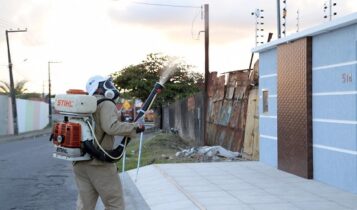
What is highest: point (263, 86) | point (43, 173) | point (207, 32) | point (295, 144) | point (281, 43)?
point (207, 32)

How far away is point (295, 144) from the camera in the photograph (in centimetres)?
1155

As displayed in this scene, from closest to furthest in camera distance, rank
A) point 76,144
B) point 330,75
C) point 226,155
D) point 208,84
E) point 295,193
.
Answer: point 76,144 < point 295,193 < point 330,75 < point 226,155 < point 208,84

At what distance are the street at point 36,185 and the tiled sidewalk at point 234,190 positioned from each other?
1.48 m

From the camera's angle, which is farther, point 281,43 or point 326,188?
point 281,43

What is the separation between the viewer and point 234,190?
996cm

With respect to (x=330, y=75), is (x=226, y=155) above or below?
below

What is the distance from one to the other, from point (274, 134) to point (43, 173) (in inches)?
230

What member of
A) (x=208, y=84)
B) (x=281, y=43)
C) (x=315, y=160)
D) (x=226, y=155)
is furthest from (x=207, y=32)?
(x=315, y=160)

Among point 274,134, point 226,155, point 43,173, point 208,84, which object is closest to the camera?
point 274,134

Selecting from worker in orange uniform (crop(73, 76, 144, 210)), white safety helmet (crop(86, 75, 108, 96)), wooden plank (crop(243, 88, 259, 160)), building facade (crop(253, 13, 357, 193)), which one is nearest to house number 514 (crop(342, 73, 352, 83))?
building facade (crop(253, 13, 357, 193))

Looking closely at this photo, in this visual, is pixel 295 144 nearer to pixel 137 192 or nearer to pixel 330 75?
pixel 330 75

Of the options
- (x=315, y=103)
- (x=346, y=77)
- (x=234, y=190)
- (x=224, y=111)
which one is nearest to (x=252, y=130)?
(x=224, y=111)

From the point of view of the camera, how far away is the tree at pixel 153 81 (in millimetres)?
46500

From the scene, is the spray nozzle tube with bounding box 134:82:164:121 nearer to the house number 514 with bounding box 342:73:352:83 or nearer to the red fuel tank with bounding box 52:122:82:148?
the red fuel tank with bounding box 52:122:82:148
